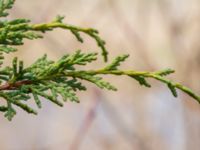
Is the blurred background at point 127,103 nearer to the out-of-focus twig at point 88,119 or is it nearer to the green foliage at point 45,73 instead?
the out-of-focus twig at point 88,119

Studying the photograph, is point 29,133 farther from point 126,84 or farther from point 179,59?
point 179,59

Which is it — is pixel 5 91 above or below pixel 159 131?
below

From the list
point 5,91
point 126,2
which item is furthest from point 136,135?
point 126,2

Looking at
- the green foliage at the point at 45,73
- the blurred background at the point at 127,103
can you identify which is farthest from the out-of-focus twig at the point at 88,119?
the green foliage at the point at 45,73

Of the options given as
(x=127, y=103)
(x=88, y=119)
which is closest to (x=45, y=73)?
(x=88, y=119)

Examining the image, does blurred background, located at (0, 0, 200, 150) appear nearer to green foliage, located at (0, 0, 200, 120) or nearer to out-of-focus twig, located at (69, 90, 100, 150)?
out-of-focus twig, located at (69, 90, 100, 150)

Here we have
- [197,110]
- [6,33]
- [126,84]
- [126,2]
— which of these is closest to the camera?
[6,33]

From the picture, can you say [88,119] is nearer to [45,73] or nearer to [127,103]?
[45,73]

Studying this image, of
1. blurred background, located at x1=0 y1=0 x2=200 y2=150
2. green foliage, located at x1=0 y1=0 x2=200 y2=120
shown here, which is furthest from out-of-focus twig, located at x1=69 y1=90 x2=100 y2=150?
green foliage, located at x1=0 y1=0 x2=200 y2=120
